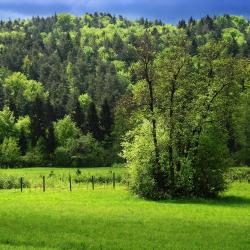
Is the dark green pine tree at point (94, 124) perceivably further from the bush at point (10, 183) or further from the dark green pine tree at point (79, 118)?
the bush at point (10, 183)

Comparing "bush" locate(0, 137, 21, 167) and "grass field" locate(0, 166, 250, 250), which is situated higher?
Answer: "bush" locate(0, 137, 21, 167)

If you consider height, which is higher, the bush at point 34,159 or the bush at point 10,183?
the bush at point 34,159

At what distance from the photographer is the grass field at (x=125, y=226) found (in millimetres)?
23391

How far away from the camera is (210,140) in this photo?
53969 millimetres

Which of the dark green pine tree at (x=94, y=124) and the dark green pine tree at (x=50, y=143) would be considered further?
the dark green pine tree at (x=94, y=124)

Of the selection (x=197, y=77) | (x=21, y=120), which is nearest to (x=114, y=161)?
(x=21, y=120)

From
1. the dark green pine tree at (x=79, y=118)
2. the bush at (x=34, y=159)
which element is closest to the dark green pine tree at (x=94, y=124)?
the dark green pine tree at (x=79, y=118)

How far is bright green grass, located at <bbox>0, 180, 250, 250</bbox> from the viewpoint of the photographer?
2338cm

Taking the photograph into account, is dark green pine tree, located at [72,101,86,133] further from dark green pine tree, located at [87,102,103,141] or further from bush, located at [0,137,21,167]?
bush, located at [0,137,21,167]

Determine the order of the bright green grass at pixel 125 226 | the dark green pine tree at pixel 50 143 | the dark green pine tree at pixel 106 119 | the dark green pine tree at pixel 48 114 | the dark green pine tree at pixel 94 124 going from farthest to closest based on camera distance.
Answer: the dark green pine tree at pixel 48 114 → the dark green pine tree at pixel 106 119 → the dark green pine tree at pixel 94 124 → the dark green pine tree at pixel 50 143 → the bright green grass at pixel 125 226

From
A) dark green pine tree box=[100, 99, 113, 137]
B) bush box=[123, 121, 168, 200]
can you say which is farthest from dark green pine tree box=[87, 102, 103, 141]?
bush box=[123, 121, 168, 200]

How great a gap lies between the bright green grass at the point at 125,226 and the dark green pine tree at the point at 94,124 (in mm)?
121111

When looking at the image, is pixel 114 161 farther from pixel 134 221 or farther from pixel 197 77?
pixel 134 221

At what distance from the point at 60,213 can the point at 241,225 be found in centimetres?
1258
